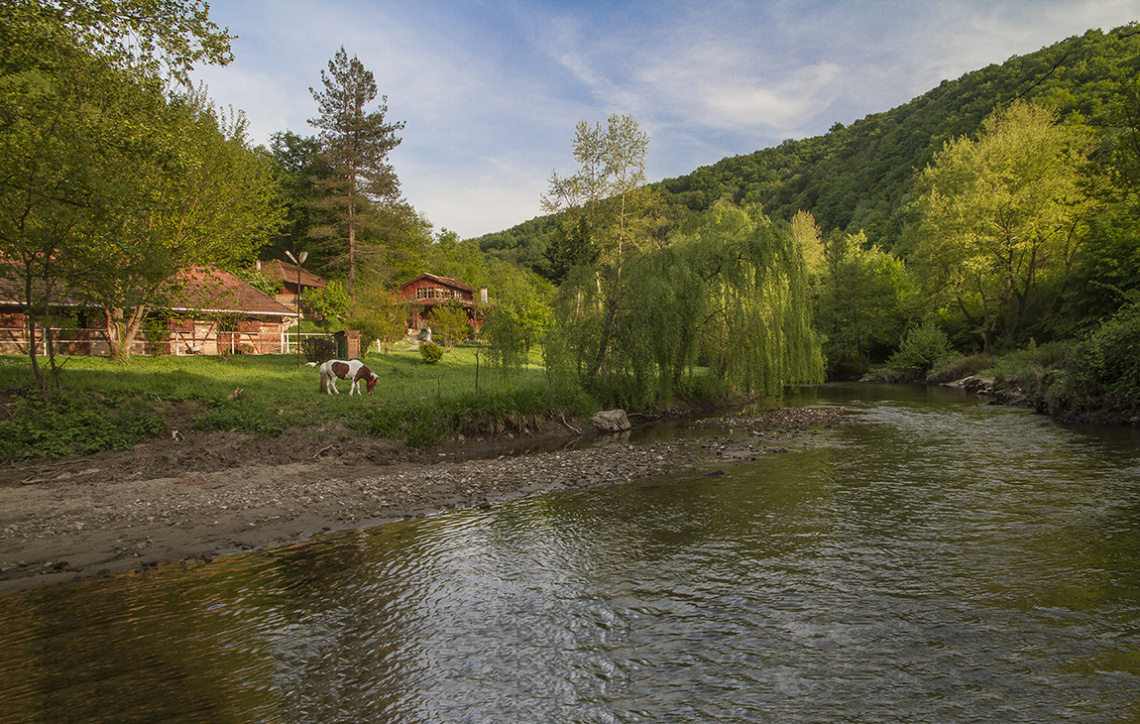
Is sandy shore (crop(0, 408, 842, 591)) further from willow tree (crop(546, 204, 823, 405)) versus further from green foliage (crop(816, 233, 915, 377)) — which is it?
green foliage (crop(816, 233, 915, 377))

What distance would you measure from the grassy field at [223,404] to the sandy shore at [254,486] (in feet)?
1.86

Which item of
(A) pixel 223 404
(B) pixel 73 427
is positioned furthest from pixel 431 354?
(B) pixel 73 427

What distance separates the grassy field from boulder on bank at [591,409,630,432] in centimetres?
52

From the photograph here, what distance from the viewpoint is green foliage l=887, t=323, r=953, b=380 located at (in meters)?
35.3

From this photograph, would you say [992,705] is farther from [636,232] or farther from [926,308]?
[926,308]

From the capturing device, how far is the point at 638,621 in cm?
581

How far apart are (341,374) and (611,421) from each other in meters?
8.68

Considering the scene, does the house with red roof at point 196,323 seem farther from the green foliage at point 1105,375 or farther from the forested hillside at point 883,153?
the green foliage at point 1105,375

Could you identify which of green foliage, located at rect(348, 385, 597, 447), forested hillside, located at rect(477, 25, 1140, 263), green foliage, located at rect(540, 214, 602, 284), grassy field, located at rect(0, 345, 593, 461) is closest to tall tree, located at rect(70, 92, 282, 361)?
grassy field, located at rect(0, 345, 593, 461)

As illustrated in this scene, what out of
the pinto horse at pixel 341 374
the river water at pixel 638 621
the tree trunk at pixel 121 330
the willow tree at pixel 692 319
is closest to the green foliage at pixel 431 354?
the pinto horse at pixel 341 374

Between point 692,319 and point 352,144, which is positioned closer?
point 692,319

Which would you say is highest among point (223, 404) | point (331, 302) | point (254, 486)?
point (331, 302)

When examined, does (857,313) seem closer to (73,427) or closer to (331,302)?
(331,302)

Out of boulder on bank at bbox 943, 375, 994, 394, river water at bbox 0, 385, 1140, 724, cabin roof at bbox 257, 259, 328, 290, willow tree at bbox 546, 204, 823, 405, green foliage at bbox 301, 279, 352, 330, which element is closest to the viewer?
river water at bbox 0, 385, 1140, 724
